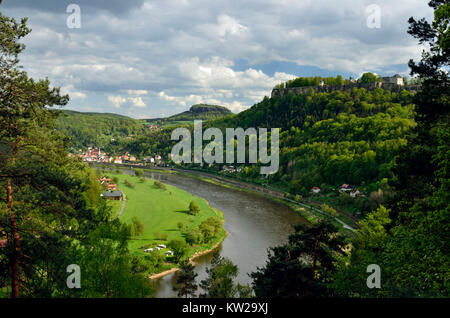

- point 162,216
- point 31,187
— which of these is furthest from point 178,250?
point 31,187

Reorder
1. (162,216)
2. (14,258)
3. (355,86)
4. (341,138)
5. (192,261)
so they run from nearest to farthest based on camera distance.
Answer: (14,258), (192,261), (162,216), (341,138), (355,86)

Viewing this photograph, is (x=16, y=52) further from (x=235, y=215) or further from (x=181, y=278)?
(x=235, y=215)

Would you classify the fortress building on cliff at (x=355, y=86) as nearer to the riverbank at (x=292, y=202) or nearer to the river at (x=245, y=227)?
the riverbank at (x=292, y=202)

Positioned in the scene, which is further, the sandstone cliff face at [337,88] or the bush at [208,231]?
the sandstone cliff face at [337,88]

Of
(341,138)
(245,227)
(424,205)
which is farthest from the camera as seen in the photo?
(341,138)

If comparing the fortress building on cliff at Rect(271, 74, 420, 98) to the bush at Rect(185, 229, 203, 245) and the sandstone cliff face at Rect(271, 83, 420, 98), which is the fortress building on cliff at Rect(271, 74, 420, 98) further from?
the bush at Rect(185, 229, 203, 245)

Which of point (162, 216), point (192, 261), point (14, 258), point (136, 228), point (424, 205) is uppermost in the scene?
point (424, 205)

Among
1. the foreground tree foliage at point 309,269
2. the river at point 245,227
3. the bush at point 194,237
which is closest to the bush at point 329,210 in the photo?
the river at point 245,227

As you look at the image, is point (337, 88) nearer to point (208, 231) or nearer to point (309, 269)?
point (208, 231)

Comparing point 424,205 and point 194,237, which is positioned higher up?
point 424,205
